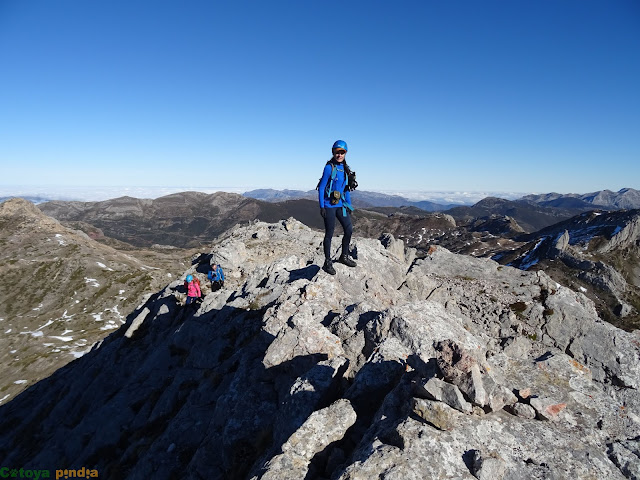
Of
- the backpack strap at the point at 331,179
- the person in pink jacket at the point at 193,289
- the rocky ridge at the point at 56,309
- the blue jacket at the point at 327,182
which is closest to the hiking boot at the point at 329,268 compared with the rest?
the blue jacket at the point at 327,182

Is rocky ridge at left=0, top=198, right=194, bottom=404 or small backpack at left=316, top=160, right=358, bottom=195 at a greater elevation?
small backpack at left=316, top=160, right=358, bottom=195

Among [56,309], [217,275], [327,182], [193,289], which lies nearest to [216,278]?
[217,275]

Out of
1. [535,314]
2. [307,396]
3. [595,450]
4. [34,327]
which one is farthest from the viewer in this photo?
[34,327]

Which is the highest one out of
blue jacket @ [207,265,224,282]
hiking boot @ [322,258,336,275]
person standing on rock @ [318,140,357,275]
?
person standing on rock @ [318,140,357,275]

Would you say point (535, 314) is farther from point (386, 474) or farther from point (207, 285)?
point (207, 285)

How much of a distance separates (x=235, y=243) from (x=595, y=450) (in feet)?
131

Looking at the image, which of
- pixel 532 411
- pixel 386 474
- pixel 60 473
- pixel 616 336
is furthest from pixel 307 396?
pixel 60 473

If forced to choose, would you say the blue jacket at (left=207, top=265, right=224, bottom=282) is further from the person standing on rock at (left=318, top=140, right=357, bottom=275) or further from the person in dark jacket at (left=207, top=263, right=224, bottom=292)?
the person standing on rock at (left=318, top=140, right=357, bottom=275)

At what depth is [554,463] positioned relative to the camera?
8617mm

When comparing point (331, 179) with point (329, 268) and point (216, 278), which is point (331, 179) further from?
point (216, 278)

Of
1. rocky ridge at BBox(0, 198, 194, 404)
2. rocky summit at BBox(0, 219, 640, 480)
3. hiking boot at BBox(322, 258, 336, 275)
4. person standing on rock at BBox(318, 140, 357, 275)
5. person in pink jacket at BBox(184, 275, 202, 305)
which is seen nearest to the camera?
rocky summit at BBox(0, 219, 640, 480)

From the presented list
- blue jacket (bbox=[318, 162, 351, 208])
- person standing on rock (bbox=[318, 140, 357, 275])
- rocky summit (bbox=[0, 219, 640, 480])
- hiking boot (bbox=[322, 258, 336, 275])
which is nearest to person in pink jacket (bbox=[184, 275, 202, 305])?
rocky summit (bbox=[0, 219, 640, 480])

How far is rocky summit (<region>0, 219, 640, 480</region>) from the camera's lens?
348 inches

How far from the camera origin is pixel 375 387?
11258 mm
